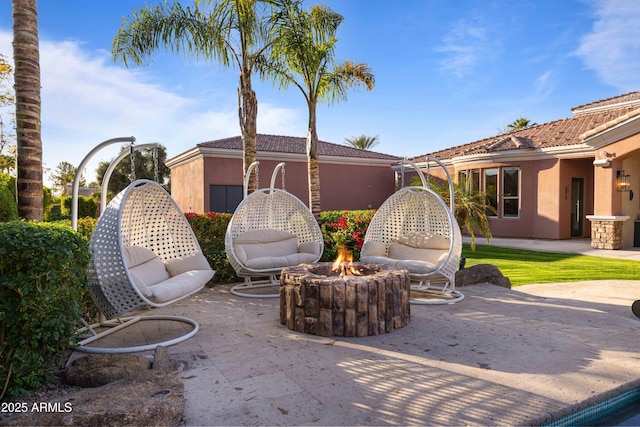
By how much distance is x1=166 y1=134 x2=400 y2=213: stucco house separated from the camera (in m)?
16.4

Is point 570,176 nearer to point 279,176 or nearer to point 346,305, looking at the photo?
point 279,176

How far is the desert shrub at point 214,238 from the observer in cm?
725

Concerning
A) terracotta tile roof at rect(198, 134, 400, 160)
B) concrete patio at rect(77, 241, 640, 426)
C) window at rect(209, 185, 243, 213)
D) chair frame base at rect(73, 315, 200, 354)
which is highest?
terracotta tile roof at rect(198, 134, 400, 160)

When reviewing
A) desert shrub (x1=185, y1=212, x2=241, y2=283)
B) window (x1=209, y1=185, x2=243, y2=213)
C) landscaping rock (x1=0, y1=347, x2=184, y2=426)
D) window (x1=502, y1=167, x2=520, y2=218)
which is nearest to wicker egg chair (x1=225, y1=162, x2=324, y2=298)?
desert shrub (x1=185, y1=212, x2=241, y2=283)

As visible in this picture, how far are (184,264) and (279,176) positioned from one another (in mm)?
12427

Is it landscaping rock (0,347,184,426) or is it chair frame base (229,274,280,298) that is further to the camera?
chair frame base (229,274,280,298)

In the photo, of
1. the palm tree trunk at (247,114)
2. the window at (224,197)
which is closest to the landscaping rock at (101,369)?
the palm tree trunk at (247,114)

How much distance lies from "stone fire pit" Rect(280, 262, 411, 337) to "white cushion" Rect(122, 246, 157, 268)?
1.86 meters

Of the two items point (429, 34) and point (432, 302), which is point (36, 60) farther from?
point (429, 34)

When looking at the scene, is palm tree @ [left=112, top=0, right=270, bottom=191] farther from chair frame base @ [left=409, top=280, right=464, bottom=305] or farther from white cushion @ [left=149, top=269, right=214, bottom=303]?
chair frame base @ [left=409, top=280, right=464, bottom=305]

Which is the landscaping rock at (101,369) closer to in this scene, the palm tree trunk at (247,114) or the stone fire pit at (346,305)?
the stone fire pit at (346,305)

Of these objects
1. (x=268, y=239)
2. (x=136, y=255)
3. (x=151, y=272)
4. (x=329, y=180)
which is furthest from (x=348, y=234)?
(x=329, y=180)

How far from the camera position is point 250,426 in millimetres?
2521

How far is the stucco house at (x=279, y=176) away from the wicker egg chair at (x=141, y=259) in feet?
34.3
